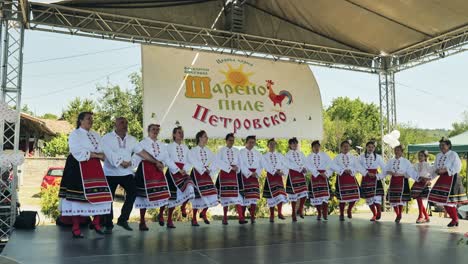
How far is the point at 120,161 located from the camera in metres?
4.52

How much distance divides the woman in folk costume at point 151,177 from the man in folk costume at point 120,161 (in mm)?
111

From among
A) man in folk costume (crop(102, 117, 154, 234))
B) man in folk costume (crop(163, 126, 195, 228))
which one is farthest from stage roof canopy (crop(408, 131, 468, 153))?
man in folk costume (crop(102, 117, 154, 234))

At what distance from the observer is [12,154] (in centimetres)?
445

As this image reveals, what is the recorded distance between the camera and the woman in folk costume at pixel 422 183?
6.21m

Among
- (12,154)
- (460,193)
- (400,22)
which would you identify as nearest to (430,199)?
(460,193)

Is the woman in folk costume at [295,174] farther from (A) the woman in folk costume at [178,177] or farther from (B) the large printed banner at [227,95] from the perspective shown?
(A) the woman in folk costume at [178,177]

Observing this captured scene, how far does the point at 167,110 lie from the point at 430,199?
13.2 feet

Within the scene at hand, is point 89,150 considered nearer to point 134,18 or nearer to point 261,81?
point 134,18

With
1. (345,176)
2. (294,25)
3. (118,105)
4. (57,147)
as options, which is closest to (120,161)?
(345,176)

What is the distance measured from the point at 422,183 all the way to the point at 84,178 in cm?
475

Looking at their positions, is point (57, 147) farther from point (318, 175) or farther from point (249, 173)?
point (318, 175)

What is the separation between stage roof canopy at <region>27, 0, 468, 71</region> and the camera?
19.4 ft

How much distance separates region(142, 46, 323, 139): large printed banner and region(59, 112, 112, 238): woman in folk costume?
1.84m

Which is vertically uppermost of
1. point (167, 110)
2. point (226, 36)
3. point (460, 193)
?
point (226, 36)
